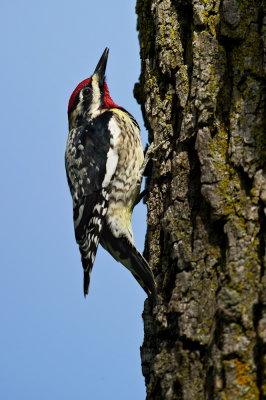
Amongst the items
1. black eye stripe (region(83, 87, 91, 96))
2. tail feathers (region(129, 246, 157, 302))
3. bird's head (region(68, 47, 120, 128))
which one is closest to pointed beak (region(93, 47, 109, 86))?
bird's head (region(68, 47, 120, 128))

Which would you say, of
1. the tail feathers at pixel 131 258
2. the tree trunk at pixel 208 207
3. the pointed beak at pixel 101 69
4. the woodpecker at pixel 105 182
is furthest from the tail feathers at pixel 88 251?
the pointed beak at pixel 101 69

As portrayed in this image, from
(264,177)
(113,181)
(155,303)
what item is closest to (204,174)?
(264,177)

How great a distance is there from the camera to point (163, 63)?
2.48 m

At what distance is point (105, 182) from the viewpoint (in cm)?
325

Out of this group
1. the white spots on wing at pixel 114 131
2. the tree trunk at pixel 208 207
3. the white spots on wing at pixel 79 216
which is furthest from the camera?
the white spots on wing at pixel 114 131

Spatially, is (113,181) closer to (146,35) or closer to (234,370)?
(146,35)

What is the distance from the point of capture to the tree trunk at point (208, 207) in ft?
5.32

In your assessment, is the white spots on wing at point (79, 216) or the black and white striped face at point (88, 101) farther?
the black and white striped face at point (88, 101)

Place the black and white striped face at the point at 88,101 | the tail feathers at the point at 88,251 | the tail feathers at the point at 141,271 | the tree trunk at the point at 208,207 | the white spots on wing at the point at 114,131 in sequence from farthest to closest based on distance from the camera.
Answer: the black and white striped face at the point at 88,101, the white spots on wing at the point at 114,131, the tail feathers at the point at 88,251, the tail feathers at the point at 141,271, the tree trunk at the point at 208,207

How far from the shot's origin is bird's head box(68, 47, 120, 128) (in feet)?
12.6

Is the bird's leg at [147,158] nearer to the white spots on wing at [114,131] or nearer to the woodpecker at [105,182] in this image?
the woodpecker at [105,182]

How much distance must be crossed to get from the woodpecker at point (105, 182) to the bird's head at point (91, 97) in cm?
22

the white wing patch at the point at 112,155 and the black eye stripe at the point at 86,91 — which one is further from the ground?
the black eye stripe at the point at 86,91

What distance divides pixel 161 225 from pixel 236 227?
53cm
